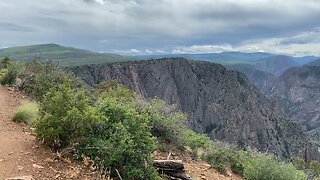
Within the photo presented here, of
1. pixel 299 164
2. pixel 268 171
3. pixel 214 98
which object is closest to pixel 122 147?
pixel 268 171

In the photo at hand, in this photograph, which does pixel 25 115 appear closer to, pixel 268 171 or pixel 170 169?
pixel 170 169

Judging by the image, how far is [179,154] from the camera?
46.7 ft

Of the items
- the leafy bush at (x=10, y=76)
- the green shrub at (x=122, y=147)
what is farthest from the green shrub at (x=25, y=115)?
the leafy bush at (x=10, y=76)

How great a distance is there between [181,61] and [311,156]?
4664 cm

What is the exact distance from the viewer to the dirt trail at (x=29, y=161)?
317 inches

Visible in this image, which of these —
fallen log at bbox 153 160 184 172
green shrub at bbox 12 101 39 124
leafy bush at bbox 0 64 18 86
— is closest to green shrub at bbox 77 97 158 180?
fallen log at bbox 153 160 184 172

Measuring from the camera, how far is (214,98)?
132m

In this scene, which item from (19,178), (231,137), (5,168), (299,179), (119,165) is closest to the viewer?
(19,178)

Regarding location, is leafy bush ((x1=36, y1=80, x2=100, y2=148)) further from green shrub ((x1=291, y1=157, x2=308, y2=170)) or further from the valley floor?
green shrub ((x1=291, y1=157, x2=308, y2=170))

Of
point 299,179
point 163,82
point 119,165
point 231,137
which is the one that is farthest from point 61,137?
point 163,82

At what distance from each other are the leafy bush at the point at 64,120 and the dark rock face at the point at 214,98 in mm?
101115

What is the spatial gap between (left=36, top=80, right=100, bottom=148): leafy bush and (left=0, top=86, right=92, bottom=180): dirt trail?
35 cm

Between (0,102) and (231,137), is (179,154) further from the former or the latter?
(231,137)

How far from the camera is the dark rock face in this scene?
11781cm
